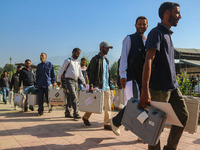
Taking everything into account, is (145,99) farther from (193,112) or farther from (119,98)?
(119,98)

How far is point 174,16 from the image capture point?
2.51m

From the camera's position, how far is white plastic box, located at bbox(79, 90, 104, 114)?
4.96 m

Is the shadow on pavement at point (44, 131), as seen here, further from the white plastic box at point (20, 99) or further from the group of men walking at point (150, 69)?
the white plastic box at point (20, 99)

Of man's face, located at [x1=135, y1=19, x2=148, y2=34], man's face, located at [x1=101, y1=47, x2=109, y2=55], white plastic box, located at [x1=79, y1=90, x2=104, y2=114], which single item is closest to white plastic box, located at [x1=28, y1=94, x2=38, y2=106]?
white plastic box, located at [x1=79, y1=90, x2=104, y2=114]

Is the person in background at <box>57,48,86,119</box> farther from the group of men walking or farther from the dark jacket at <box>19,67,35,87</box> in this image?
the dark jacket at <box>19,67,35,87</box>

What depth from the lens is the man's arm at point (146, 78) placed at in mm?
2211

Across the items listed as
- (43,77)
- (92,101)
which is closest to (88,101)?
(92,101)

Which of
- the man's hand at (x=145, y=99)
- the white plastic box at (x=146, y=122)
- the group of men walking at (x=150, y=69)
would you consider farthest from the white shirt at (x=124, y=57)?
the man's hand at (x=145, y=99)

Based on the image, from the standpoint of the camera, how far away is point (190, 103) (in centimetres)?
304

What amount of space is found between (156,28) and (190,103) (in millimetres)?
1337

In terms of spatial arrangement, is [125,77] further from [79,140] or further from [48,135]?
[48,135]

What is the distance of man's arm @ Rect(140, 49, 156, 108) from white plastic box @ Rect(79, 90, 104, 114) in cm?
279

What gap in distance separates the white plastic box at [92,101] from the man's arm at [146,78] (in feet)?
9.16

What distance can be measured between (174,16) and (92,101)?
10.4ft
